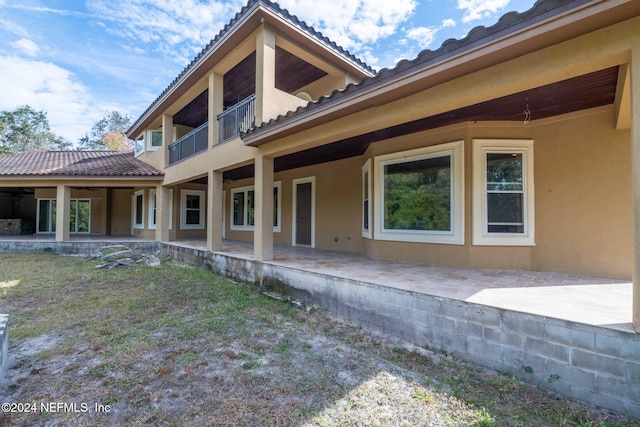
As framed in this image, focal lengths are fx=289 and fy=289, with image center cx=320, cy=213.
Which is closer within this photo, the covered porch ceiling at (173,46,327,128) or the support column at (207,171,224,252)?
the covered porch ceiling at (173,46,327,128)

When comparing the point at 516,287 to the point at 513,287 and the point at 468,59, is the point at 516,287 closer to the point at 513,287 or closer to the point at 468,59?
the point at 513,287

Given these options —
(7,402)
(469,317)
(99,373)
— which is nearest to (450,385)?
(469,317)

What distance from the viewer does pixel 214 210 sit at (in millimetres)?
8219

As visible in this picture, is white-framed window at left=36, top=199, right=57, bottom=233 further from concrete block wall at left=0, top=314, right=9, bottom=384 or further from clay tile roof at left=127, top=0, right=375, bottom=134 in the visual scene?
concrete block wall at left=0, top=314, right=9, bottom=384

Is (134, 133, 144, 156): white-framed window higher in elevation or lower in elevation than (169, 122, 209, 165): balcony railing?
higher

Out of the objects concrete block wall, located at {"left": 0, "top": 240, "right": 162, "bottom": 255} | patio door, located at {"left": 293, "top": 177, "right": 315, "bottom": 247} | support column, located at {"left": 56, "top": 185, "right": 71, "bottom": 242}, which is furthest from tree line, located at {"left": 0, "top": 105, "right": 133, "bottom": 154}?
patio door, located at {"left": 293, "top": 177, "right": 315, "bottom": 247}

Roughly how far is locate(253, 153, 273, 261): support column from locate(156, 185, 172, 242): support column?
7.44 m

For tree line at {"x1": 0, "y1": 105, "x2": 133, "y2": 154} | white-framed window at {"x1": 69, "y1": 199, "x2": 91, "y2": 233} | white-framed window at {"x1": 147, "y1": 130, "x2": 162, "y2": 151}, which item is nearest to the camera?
white-framed window at {"x1": 147, "y1": 130, "x2": 162, "y2": 151}

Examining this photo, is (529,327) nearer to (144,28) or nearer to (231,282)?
(231,282)

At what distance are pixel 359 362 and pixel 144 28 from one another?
15598mm

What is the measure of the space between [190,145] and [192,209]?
447cm

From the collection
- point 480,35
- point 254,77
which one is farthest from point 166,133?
point 480,35

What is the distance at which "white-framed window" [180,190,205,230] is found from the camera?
44.5ft

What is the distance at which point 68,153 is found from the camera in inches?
639
